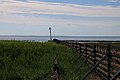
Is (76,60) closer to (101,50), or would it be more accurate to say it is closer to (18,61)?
(18,61)

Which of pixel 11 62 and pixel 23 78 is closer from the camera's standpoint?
pixel 23 78

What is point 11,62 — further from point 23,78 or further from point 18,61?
point 23,78

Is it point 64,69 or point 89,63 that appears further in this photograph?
point 89,63

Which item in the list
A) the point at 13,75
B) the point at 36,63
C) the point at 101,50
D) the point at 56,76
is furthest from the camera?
the point at 36,63

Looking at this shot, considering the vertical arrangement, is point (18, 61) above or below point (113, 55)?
below

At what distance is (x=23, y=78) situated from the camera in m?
15.5

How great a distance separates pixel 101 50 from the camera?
14.9 metres

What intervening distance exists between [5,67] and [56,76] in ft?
35.8

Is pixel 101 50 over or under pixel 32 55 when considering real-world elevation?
over

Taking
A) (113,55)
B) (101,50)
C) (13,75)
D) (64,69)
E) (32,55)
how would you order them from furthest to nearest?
(32,55), (64,69), (13,75), (101,50), (113,55)

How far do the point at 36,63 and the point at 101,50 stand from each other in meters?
6.79

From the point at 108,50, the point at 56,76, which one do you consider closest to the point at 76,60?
the point at 108,50

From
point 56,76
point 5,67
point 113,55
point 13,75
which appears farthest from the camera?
point 5,67

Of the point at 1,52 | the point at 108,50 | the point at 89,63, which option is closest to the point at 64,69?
the point at 89,63
